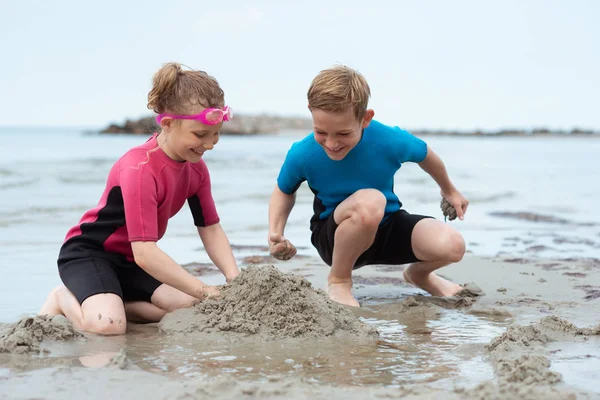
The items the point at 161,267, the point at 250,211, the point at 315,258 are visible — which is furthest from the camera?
the point at 250,211

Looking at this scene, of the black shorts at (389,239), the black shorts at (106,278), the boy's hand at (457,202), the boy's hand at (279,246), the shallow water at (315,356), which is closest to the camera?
the shallow water at (315,356)

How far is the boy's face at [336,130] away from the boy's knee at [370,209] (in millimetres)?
270

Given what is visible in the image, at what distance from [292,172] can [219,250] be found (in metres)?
0.58

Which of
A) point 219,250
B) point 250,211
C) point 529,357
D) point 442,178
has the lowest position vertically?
point 250,211

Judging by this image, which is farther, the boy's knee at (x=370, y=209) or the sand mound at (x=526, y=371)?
the boy's knee at (x=370, y=209)

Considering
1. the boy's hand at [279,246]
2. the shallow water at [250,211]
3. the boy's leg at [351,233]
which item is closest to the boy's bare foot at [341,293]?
the boy's leg at [351,233]

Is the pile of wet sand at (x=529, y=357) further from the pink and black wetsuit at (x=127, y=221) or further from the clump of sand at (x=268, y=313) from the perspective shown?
the pink and black wetsuit at (x=127, y=221)

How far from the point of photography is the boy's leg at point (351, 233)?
383 cm

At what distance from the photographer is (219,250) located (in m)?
3.82

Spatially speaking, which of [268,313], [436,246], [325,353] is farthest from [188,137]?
Answer: [436,246]

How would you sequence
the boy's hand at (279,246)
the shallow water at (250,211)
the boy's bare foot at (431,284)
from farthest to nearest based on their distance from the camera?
A: 1. the shallow water at (250,211)
2. the boy's bare foot at (431,284)
3. the boy's hand at (279,246)

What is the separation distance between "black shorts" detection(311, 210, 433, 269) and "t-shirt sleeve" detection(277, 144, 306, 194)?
0.28 metres

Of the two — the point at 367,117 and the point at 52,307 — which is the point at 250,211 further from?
the point at 52,307

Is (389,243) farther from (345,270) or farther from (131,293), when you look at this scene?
(131,293)
